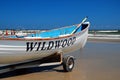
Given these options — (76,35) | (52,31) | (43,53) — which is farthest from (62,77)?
(52,31)

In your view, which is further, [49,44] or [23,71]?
[23,71]

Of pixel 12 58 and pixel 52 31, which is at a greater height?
pixel 52 31

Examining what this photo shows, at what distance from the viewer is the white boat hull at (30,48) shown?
6.68 meters

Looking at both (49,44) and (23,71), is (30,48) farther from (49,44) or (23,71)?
(23,71)

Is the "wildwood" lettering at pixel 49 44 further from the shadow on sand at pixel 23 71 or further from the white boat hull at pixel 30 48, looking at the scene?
the shadow on sand at pixel 23 71

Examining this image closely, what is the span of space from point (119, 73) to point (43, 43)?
2730mm

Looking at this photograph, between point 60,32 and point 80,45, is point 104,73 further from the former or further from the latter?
point 60,32

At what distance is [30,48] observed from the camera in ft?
23.8

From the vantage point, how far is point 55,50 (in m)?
8.38

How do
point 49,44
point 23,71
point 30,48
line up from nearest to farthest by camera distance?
point 30,48
point 49,44
point 23,71

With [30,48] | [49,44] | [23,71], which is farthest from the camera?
[23,71]

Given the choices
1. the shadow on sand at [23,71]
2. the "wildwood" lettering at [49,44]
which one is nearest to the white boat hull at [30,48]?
the "wildwood" lettering at [49,44]

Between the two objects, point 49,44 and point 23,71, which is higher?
point 49,44

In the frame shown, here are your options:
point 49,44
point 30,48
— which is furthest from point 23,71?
point 30,48
